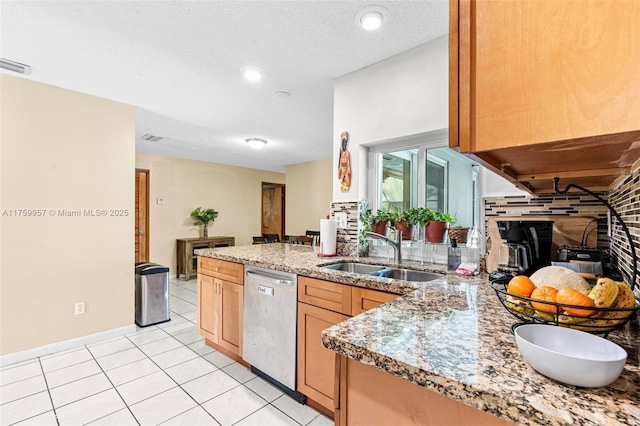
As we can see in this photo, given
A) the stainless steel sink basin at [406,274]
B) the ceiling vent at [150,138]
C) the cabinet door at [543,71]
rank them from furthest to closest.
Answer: the ceiling vent at [150,138]
the stainless steel sink basin at [406,274]
the cabinet door at [543,71]

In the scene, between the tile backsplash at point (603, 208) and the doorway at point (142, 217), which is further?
the doorway at point (142, 217)

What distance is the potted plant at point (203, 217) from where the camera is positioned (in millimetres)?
6016

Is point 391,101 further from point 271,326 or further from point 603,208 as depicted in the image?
point 271,326

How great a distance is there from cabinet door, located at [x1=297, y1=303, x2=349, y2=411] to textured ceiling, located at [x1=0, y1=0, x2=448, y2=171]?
1.81 m

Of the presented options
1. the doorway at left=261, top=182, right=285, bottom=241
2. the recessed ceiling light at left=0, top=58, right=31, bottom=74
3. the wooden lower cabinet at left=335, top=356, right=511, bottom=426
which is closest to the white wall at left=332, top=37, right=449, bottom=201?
the wooden lower cabinet at left=335, top=356, right=511, bottom=426

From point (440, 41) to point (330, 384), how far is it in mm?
2344

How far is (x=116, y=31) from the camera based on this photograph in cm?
193

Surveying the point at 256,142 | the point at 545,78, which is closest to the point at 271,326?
the point at 545,78

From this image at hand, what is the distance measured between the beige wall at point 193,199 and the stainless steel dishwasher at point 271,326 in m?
4.18

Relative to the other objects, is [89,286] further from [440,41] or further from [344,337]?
[440,41]

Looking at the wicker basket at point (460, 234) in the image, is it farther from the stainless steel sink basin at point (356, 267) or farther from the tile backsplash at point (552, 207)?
the stainless steel sink basin at point (356, 267)

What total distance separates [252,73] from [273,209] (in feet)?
19.6

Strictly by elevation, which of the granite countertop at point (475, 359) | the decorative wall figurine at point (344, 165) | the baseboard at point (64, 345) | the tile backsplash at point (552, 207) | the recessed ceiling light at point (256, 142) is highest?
the recessed ceiling light at point (256, 142)

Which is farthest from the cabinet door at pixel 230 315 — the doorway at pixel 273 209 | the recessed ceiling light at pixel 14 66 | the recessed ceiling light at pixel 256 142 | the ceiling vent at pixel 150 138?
the doorway at pixel 273 209
